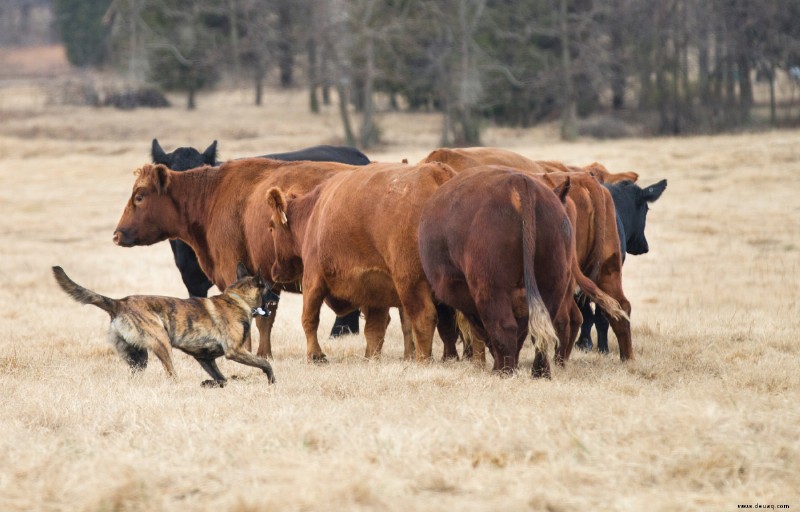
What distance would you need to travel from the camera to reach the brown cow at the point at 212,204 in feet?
32.9

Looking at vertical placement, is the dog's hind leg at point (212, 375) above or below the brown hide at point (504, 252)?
below

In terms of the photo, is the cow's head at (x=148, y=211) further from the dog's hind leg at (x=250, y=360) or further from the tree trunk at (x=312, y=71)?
the tree trunk at (x=312, y=71)

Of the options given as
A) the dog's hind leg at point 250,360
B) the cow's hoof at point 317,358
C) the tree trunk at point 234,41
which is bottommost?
the cow's hoof at point 317,358

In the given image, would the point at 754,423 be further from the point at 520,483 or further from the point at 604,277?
the point at 604,277

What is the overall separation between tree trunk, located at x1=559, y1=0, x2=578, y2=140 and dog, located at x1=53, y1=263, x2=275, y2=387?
3342cm

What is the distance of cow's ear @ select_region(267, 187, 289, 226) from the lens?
29.5 feet

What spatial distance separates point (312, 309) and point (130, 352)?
4.93ft

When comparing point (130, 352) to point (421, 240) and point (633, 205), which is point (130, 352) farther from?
point (633, 205)

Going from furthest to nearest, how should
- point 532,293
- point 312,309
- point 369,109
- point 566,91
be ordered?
point 566,91 → point 369,109 → point 312,309 → point 532,293

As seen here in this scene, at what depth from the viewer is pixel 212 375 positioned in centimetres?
774

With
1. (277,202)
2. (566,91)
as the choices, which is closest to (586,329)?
(277,202)

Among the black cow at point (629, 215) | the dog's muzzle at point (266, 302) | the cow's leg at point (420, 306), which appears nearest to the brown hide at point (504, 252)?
the cow's leg at point (420, 306)

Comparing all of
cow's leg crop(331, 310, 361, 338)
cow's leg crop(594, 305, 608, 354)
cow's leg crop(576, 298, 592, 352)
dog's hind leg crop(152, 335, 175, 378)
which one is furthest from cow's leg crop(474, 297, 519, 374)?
cow's leg crop(331, 310, 361, 338)

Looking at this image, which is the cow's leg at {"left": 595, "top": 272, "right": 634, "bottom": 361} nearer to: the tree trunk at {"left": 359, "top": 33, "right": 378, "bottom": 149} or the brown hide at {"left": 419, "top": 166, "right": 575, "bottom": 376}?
the brown hide at {"left": 419, "top": 166, "right": 575, "bottom": 376}
